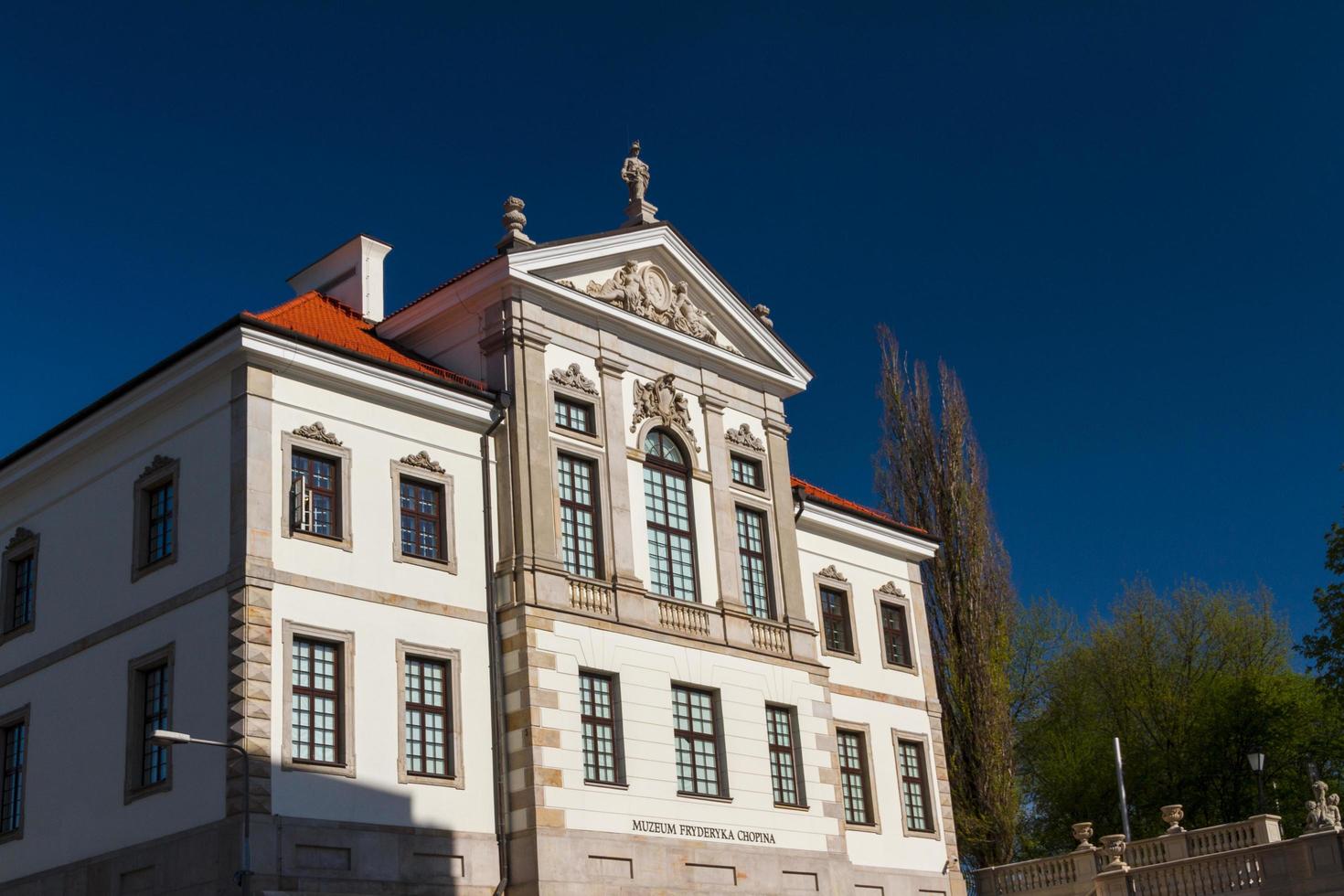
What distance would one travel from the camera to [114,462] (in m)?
27.8

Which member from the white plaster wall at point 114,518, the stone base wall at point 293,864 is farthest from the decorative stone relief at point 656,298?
the stone base wall at point 293,864

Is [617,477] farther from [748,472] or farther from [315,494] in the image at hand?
A: [315,494]

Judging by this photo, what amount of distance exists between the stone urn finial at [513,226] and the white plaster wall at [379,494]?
4016 mm

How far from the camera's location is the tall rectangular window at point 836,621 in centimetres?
3694

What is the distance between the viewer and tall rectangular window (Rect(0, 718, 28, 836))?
90.1 ft

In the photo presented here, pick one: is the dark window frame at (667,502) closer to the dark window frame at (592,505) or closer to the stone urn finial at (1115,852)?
the dark window frame at (592,505)

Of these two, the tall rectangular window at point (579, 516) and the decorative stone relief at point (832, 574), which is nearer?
the tall rectangular window at point (579, 516)

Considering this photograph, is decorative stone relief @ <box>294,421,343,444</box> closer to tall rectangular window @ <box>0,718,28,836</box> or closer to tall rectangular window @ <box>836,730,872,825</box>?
tall rectangular window @ <box>0,718,28,836</box>

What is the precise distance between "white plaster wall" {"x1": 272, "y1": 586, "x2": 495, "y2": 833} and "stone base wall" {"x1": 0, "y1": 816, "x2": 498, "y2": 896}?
279 millimetres

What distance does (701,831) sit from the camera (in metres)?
29.3

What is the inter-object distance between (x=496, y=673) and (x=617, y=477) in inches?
194

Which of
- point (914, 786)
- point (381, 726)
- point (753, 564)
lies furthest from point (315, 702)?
point (914, 786)

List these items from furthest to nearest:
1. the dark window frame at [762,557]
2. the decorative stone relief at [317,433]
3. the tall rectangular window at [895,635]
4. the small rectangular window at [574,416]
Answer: the tall rectangular window at [895,635], the dark window frame at [762,557], the small rectangular window at [574,416], the decorative stone relief at [317,433]

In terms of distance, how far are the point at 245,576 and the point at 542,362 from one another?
7994 millimetres
